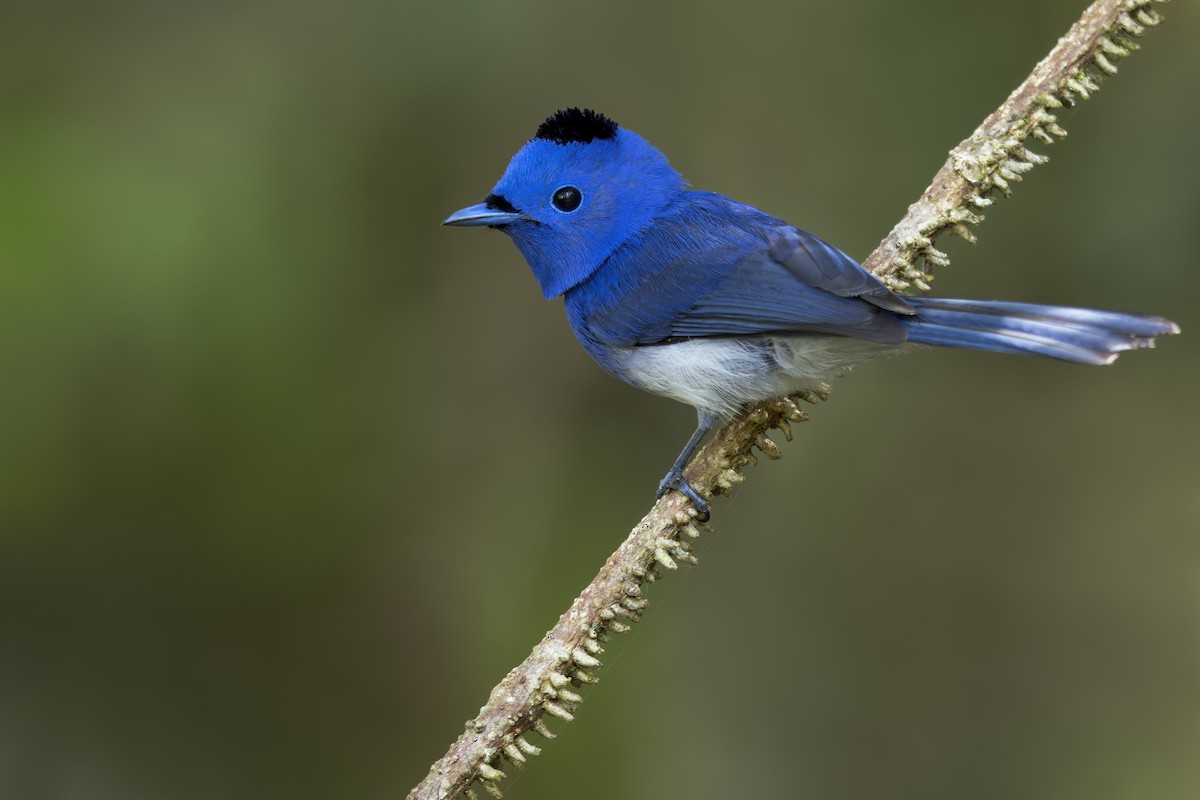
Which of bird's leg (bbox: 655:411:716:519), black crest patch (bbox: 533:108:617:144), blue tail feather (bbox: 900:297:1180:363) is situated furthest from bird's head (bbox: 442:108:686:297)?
blue tail feather (bbox: 900:297:1180:363)

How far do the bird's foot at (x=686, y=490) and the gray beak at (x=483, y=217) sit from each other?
35.5 inches

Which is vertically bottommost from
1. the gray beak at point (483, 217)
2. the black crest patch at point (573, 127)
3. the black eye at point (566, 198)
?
the gray beak at point (483, 217)

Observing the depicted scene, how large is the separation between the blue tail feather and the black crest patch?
1.07m

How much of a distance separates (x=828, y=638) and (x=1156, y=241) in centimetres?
186

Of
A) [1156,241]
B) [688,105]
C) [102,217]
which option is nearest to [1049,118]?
[1156,241]

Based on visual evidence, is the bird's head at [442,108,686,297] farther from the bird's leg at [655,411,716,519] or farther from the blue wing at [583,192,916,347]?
the bird's leg at [655,411,716,519]

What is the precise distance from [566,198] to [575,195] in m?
0.03

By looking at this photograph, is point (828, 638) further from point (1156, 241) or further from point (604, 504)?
point (1156, 241)

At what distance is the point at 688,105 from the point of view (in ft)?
17.4

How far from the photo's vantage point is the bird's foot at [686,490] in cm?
315

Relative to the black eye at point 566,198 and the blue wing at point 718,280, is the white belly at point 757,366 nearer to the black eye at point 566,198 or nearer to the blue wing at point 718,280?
the blue wing at point 718,280

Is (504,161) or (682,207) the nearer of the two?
(682,207)

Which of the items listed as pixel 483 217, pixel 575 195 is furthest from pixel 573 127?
pixel 483 217

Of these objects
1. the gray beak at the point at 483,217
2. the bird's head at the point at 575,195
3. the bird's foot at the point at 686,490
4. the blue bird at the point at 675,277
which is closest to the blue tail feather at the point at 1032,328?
the blue bird at the point at 675,277
